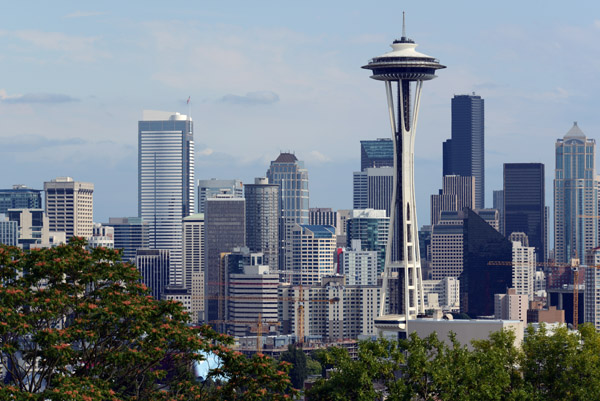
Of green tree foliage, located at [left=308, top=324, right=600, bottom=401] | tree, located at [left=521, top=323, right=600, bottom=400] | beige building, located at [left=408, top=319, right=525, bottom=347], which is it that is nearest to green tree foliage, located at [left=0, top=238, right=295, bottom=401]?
green tree foliage, located at [left=308, top=324, right=600, bottom=401]

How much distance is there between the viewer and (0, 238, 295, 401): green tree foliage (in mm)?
48688

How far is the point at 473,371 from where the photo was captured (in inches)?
2402

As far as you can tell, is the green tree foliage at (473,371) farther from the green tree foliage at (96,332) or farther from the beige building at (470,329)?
the beige building at (470,329)

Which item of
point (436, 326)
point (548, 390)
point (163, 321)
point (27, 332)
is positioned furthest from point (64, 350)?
point (436, 326)

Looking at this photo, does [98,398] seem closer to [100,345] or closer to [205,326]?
[100,345]

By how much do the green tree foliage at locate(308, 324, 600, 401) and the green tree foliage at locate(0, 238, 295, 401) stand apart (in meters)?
9.02

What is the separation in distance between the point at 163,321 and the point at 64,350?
521cm

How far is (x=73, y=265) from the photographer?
5106 cm

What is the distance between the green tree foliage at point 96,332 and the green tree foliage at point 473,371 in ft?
29.6

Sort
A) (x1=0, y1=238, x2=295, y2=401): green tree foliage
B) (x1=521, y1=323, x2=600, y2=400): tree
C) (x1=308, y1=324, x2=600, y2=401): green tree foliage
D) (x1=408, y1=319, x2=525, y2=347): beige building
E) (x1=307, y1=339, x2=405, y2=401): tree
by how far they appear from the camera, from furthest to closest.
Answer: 1. (x1=408, y1=319, x2=525, y2=347): beige building
2. (x1=521, y1=323, x2=600, y2=400): tree
3. (x1=308, y1=324, x2=600, y2=401): green tree foliage
4. (x1=307, y1=339, x2=405, y2=401): tree
5. (x1=0, y1=238, x2=295, y2=401): green tree foliage

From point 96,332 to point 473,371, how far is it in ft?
59.4

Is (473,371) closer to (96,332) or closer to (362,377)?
(362,377)

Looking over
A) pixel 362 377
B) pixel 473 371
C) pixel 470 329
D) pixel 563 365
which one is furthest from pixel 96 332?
pixel 470 329

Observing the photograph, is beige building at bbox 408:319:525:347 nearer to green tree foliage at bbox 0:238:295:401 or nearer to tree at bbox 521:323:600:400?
tree at bbox 521:323:600:400
